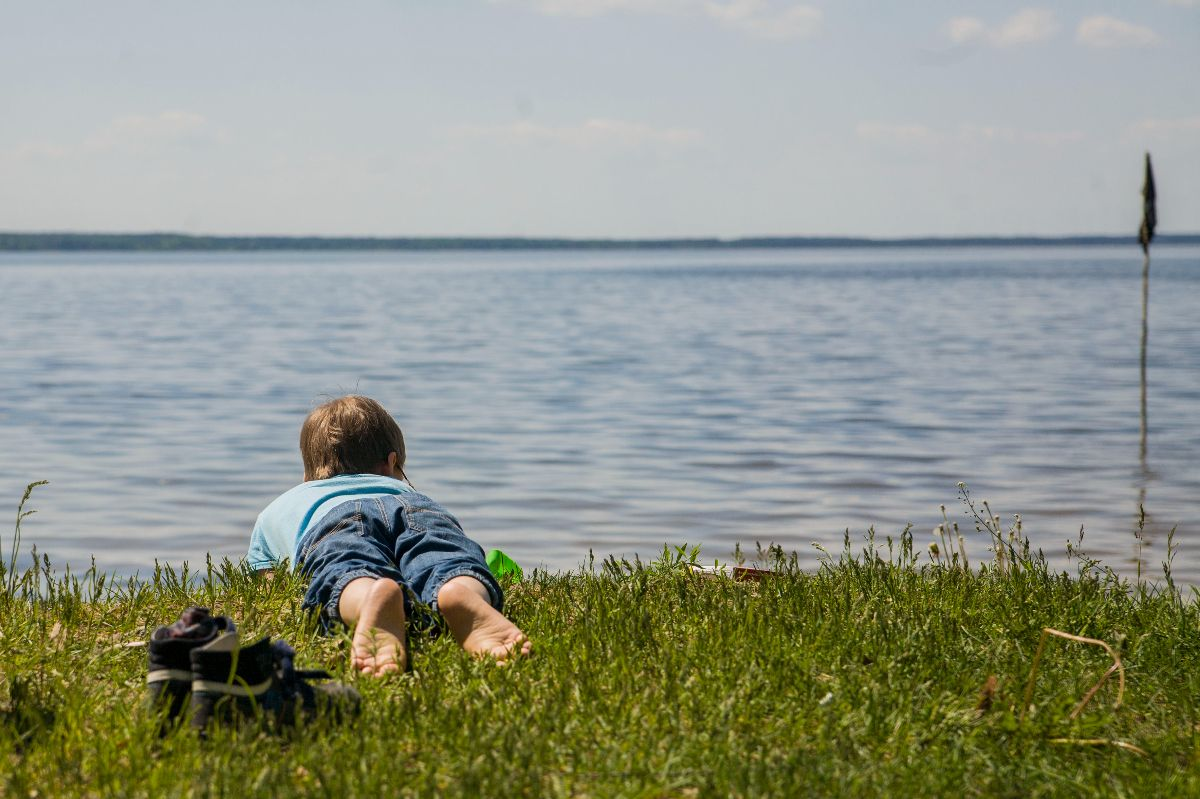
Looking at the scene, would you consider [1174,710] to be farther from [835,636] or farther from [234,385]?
[234,385]

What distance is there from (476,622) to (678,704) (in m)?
1.07

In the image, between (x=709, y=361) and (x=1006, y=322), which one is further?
(x=1006, y=322)

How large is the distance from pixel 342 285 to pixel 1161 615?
73.8m

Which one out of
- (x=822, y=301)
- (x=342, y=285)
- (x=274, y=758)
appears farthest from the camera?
(x=342, y=285)

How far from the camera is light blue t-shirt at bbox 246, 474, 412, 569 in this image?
5492 mm

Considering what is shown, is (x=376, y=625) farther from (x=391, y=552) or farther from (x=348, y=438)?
(x=348, y=438)

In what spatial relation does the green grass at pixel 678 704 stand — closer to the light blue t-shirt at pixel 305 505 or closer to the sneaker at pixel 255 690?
the sneaker at pixel 255 690

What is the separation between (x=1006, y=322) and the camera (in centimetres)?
3706

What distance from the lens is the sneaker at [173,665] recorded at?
12.1 feet

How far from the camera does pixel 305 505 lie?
219 inches

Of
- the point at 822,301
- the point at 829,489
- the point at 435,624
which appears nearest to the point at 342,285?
the point at 822,301

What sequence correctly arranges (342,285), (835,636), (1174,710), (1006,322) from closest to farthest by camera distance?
(1174,710) → (835,636) → (1006,322) → (342,285)

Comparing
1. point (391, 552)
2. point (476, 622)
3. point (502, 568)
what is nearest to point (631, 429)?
point (502, 568)

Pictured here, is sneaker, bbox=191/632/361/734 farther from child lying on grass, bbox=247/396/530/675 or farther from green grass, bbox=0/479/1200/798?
child lying on grass, bbox=247/396/530/675
